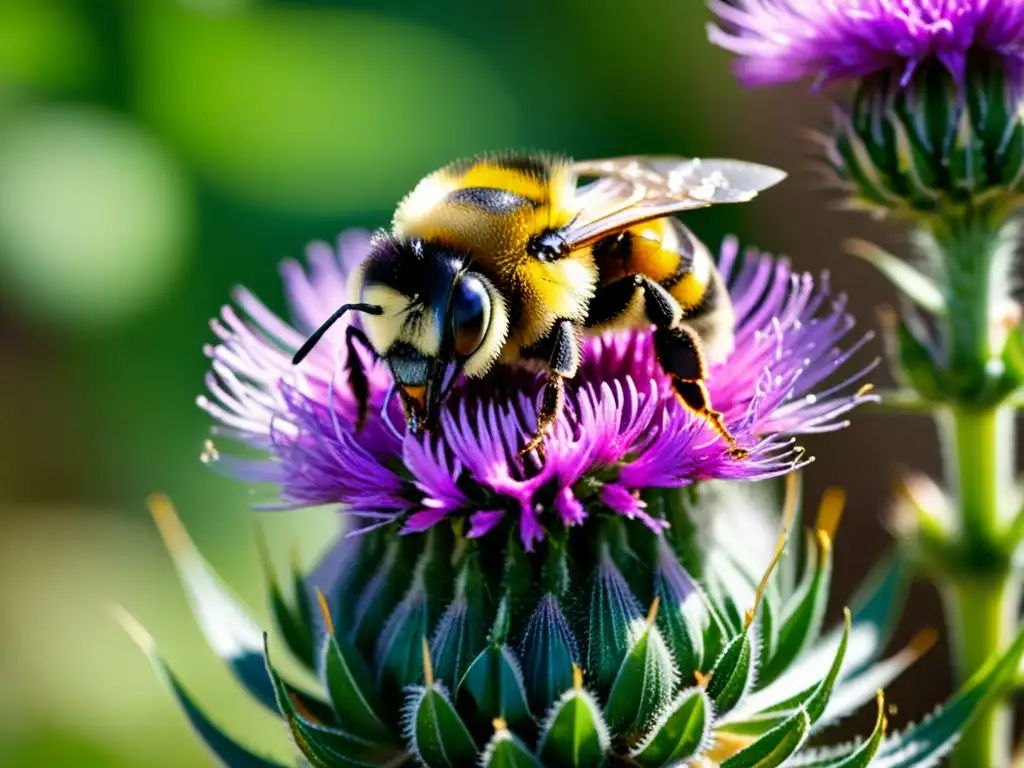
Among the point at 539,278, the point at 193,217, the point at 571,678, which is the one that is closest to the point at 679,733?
the point at 571,678

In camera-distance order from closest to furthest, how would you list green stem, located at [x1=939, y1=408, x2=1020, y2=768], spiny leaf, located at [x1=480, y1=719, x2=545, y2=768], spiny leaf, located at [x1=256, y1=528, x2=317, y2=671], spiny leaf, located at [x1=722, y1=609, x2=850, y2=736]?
1. spiny leaf, located at [x1=480, y1=719, x2=545, y2=768]
2. spiny leaf, located at [x1=722, y1=609, x2=850, y2=736]
3. spiny leaf, located at [x1=256, y1=528, x2=317, y2=671]
4. green stem, located at [x1=939, y1=408, x2=1020, y2=768]

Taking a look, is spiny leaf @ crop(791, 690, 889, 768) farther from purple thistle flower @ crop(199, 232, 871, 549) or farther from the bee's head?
the bee's head

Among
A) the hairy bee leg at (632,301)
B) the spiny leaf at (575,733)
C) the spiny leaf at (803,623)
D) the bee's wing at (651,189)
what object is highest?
the bee's wing at (651,189)

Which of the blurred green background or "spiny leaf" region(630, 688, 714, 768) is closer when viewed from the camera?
"spiny leaf" region(630, 688, 714, 768)

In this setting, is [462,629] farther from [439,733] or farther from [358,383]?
[358,383]

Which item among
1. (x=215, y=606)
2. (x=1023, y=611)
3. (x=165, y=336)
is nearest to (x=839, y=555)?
(x=1023, y=611)

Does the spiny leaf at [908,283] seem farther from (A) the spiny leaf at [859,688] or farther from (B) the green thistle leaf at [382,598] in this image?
(B) the green thistle leaf at [382,598]

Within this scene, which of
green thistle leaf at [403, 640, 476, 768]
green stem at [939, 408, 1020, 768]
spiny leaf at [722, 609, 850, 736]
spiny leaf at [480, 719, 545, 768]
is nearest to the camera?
spiny leaf at [480, 719, 545, 768]

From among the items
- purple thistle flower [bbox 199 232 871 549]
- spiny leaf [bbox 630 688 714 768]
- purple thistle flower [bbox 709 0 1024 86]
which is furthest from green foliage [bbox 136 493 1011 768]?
purple thistle flower [bbox 709 0 1024 86]

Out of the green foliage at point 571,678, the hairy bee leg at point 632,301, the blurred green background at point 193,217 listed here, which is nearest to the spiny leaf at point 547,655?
the green foliage at point 571,678
